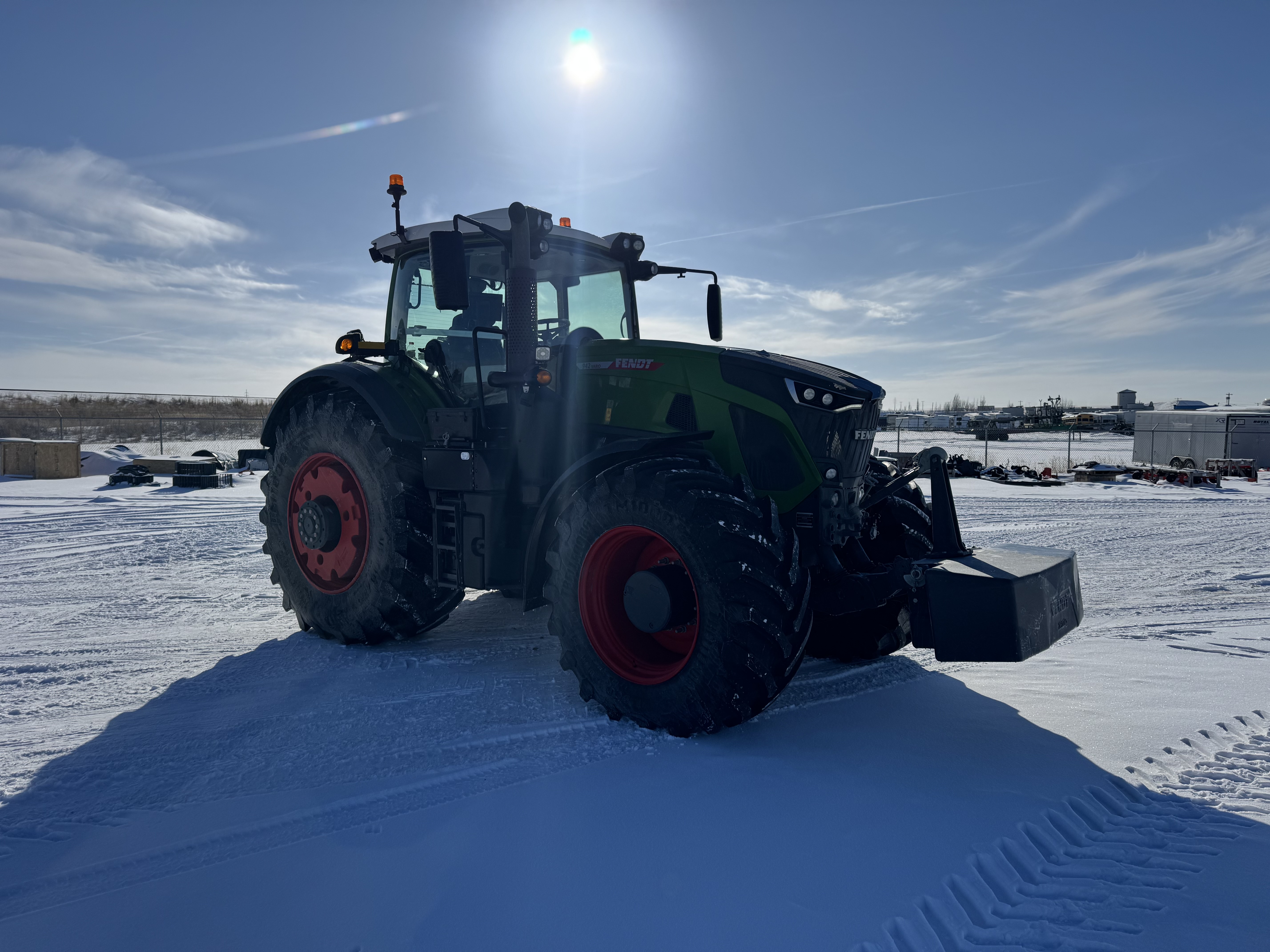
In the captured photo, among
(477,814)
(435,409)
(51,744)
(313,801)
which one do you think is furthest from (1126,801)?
(51,744)

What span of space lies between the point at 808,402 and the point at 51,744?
3.57 meters

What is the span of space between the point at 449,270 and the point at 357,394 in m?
1.57

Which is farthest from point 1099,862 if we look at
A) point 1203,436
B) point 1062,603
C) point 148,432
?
point 148,432

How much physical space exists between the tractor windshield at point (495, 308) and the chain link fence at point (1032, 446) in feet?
40.8

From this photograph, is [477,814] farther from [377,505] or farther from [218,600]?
[218,600]

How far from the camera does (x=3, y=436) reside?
80.0ft

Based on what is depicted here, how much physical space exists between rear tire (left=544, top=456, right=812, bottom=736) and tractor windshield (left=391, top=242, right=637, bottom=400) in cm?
128

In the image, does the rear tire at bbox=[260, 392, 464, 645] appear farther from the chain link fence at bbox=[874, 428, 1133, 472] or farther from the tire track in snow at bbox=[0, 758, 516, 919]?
the chain link fence at bbox=[874, 428, 1133, 472]

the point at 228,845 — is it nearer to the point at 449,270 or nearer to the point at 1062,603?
the point at 449,270

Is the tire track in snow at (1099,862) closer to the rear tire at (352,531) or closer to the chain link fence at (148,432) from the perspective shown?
the rear tire at (352,531)

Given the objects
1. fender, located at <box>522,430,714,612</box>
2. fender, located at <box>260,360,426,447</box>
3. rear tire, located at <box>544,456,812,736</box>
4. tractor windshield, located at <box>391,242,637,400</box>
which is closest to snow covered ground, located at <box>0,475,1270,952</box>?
rear tire, located at <box>544,456,812,736</box>

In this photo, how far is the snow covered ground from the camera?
81.8 inches

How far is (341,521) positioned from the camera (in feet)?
15.8

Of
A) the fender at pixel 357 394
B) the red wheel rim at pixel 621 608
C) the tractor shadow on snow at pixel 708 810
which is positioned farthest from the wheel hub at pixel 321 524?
the red wheel rim at pixel 621 608
